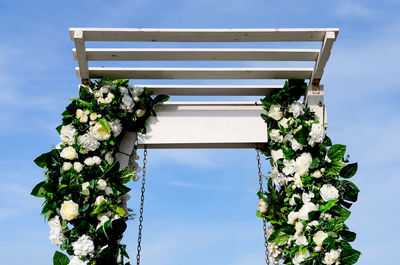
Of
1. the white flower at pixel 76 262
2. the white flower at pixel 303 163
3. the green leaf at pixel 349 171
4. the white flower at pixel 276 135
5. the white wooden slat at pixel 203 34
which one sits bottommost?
the white flower at pixel 76 262

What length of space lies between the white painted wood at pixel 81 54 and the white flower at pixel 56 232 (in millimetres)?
1150

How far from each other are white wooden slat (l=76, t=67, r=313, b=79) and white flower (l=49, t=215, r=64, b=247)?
121 centimetres

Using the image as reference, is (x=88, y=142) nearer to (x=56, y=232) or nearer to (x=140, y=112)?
(x=140, y=112)

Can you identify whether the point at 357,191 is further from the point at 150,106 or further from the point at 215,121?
the point at 150,106

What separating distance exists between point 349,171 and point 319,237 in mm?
593

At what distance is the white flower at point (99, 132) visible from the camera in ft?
13.1

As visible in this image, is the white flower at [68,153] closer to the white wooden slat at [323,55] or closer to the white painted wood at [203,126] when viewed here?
the white painted wood at [203,126]

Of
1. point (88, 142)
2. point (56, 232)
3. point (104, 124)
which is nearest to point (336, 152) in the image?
point (104, 124)

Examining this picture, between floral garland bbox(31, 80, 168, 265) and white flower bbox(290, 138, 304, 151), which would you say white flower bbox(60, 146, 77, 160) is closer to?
floral garland bbox(31, 80, 168, 265)

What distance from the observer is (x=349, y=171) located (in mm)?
3986

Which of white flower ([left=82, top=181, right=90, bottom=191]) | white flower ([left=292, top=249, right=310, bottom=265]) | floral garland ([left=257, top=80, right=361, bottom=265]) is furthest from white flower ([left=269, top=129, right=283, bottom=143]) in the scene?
white flower ([left=82, top=181, right=90, bottom=191])

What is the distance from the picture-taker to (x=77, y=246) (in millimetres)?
3641

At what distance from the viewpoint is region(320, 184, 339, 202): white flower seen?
387 centimetres

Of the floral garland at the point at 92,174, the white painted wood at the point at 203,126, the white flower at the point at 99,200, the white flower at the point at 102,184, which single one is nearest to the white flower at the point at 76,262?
the floral garland at the point at 92,174
